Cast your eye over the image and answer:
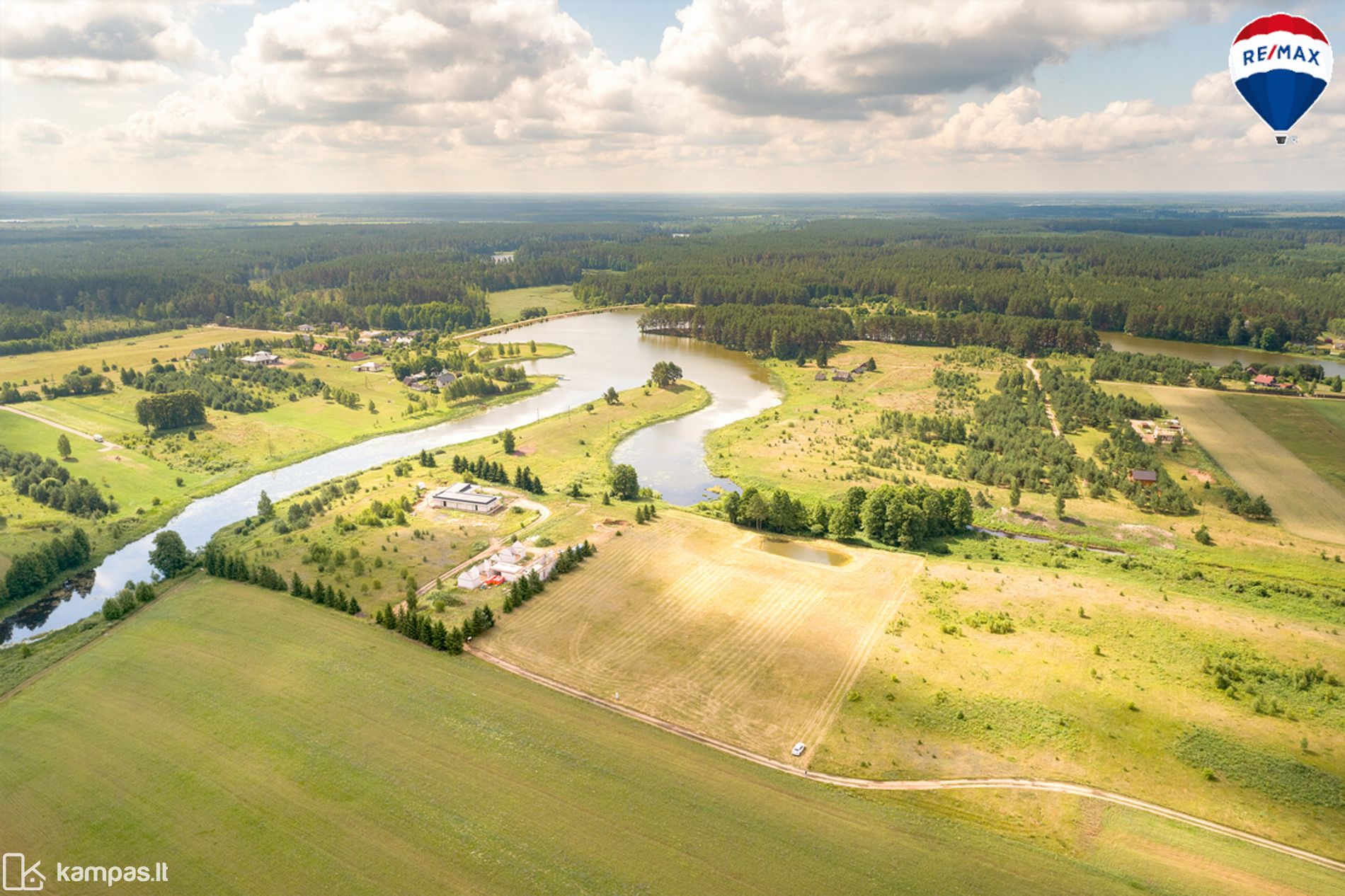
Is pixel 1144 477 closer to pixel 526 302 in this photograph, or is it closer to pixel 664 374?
pixel 664 374

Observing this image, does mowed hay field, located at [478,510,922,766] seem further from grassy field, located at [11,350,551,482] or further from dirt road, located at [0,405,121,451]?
dirt road, located at [0,405,121,451]

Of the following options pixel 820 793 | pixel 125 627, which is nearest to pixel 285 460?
pixel 125 627

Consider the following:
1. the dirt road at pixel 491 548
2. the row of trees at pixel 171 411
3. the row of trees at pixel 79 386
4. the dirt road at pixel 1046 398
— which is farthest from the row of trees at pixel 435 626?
the row of trees at pixel 79 386

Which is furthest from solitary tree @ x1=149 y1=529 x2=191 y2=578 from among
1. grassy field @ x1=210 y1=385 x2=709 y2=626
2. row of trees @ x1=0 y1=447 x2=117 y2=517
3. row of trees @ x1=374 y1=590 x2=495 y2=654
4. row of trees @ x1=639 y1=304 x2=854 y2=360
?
row of trees @ x1=639 y1=304 x2=854 y2=360

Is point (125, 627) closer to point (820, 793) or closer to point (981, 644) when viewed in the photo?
point (820, 793)

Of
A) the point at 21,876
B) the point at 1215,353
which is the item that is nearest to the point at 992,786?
the point at 21,876

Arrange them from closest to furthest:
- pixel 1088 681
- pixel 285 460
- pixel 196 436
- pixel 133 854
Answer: pixel 133 854 → pixel 1088 681 → pixel 285 460 → pixel 196 436

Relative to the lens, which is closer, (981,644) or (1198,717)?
(1198,717)
